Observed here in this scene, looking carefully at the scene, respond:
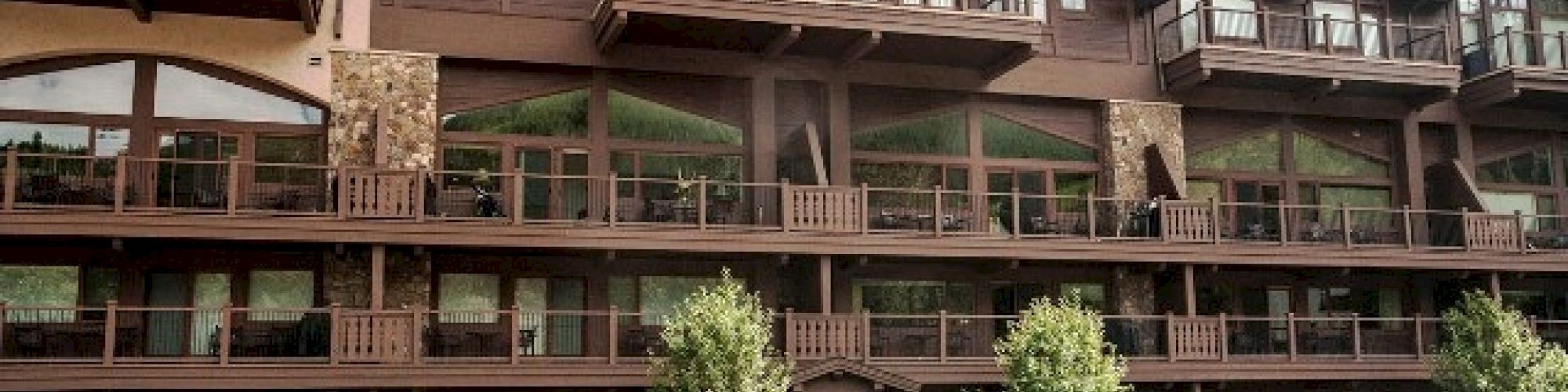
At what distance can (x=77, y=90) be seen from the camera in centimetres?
2522

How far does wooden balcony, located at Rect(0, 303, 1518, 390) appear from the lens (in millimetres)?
22703

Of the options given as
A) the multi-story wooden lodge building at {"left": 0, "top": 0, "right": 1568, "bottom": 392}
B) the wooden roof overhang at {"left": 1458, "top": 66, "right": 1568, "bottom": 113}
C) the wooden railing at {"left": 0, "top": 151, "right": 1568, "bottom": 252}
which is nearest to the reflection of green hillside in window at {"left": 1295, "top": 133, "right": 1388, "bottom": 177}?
the multi-story wooden lodge building at {"left": 0, "top": 0, "right": 1568, "bottom": 392}

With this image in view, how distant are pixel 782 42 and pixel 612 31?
9.89 ft

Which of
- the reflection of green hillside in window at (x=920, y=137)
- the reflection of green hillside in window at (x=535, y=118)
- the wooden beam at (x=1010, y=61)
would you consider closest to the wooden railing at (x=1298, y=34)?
the wooden beam at (x=1010, y=61)

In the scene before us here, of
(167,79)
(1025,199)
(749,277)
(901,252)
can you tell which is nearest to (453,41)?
(167,79)

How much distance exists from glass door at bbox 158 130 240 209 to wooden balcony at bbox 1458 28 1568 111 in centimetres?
2455

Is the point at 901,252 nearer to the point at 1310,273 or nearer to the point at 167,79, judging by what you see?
the point at 1310,273

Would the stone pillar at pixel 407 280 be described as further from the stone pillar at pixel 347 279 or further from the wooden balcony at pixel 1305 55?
the wooden balcony at pixel 1305 55

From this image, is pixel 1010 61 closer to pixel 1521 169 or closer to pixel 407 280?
pixel 407 280

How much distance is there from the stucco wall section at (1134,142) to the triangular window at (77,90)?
699 inches

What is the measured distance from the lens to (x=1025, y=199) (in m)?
30.0

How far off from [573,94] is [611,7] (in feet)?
7.86

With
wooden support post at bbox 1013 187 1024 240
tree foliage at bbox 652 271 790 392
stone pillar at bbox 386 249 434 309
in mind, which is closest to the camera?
tree foliage at bbox 652 271 790 392

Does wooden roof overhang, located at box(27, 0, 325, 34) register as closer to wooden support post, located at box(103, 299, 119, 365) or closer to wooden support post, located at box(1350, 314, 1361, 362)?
wooden support post, located at box(103, 299, 119, 365)
